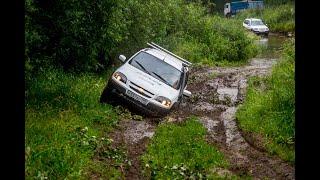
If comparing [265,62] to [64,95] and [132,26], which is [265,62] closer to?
[132,26]

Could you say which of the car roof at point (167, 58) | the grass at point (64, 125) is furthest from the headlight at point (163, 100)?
the car roof at point (167, 58)

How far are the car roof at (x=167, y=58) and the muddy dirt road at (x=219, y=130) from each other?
1468mm

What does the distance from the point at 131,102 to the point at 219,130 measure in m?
2.66

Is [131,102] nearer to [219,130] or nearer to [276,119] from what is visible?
[219,130]

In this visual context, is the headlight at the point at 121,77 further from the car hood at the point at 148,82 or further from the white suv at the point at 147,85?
the car hood at the point at 148,82

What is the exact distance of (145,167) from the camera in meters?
9.02

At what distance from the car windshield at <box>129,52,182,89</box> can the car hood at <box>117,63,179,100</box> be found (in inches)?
8.6

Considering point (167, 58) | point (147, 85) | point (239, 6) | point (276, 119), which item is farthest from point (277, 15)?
point (147, 85)

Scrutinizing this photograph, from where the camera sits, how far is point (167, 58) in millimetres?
14062

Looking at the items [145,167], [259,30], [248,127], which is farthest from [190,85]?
[259,30]

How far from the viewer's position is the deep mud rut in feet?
31.0

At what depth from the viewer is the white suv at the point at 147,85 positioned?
40.5 ft

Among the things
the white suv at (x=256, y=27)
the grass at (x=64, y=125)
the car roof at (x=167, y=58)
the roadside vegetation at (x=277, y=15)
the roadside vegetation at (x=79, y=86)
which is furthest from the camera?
the roadside vegetation at (x=277, y=15)

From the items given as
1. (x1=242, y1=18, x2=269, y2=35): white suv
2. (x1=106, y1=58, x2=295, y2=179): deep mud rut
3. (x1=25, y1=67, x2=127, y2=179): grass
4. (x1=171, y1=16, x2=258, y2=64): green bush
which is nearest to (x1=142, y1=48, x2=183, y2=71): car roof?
(x1=106, y1=58, x2=295, y2=179): deep mud rut
